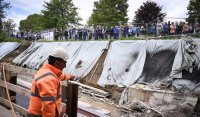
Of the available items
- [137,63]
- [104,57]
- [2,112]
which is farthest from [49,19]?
[2,112]

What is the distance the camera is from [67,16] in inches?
1825

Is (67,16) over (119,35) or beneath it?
over

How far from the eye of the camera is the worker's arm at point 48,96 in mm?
2844

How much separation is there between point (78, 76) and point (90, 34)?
6.75m

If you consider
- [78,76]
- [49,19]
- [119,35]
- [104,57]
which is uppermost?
[49,19]

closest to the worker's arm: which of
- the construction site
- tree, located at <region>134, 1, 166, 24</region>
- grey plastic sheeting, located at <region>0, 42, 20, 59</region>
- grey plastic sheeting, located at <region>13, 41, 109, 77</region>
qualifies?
the construction site

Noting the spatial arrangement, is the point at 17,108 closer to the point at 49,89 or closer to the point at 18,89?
the point at 18,89

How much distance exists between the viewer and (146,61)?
14750 millimetres

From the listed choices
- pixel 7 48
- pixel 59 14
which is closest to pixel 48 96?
pixel 7 48

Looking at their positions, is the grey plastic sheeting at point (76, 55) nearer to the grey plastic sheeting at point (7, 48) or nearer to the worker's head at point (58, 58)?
the grey plastic sheeting at point (7, 48)

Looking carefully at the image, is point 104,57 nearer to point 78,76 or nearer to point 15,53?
point 78,76

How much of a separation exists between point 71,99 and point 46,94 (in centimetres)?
123

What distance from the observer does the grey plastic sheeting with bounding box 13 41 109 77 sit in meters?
17.6

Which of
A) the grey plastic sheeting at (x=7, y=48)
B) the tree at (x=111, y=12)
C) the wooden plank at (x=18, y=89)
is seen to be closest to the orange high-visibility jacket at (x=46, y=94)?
the wooden plank at (x=18, y=89)
